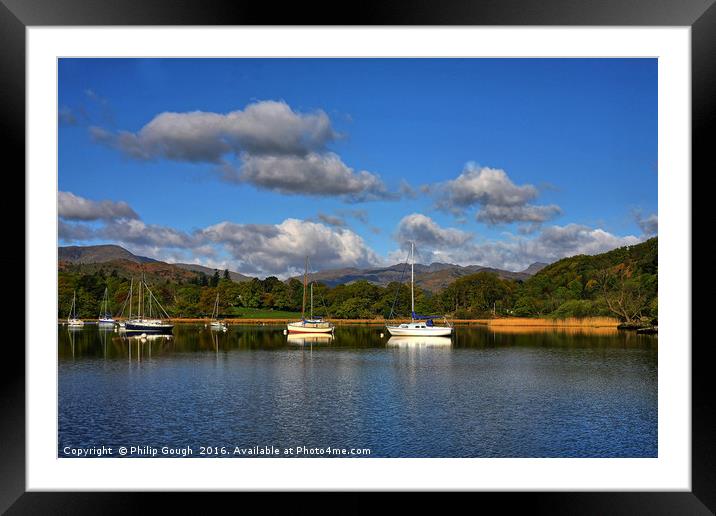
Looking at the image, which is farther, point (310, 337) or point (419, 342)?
point (310, 337)

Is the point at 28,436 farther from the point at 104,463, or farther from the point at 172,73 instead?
the point at 172,73

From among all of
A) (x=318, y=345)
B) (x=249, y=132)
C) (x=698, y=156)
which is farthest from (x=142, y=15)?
(x=249, y=132)

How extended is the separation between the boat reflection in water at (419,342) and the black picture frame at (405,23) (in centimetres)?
1635

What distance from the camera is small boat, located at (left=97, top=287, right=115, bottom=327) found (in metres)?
30.2

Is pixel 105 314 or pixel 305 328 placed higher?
pixel 105 314

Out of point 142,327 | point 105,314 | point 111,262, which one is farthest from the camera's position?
point 111,262

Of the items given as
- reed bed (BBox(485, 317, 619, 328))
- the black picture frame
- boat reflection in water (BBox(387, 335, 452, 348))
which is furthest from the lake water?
reed bed (BBox(485, 317, 619, 328))

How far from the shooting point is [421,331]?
2320cm

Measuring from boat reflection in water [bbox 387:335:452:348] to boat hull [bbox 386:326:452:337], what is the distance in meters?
0.13

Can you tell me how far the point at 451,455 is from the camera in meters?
5.73

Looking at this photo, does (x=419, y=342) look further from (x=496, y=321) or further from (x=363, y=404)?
(x=496, y=321)

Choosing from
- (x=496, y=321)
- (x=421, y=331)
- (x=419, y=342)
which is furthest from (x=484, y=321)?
(x=419, y=342)

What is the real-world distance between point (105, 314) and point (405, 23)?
3251cm

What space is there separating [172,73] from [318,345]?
43.6ft
